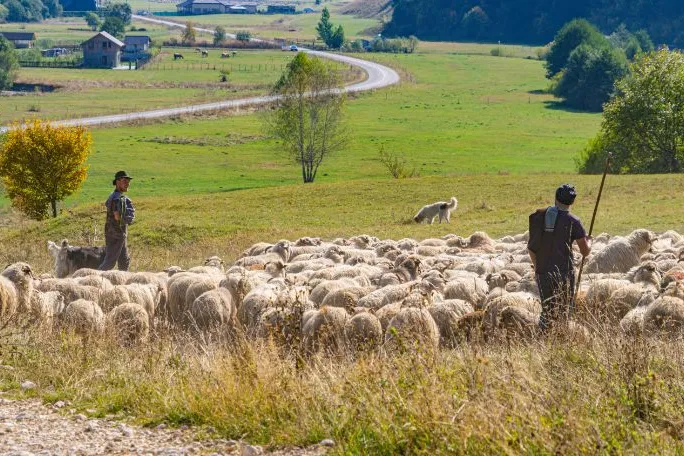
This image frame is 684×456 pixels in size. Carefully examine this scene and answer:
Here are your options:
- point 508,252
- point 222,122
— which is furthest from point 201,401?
point 222,122

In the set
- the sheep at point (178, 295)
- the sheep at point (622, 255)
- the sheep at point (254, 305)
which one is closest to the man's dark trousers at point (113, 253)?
the sheep at point (178, 295)

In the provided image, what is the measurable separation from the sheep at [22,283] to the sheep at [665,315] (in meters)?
9.40

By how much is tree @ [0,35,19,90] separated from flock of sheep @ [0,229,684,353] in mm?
119103

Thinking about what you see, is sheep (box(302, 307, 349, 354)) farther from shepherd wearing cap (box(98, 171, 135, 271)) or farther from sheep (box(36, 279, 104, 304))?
shepherd wearing cap (box(98, 171, 135, 271))

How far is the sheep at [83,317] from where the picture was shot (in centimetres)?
1392

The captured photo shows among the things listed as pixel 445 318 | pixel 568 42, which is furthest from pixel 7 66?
pixel 445 318

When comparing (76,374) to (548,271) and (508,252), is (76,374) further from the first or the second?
(508,252)

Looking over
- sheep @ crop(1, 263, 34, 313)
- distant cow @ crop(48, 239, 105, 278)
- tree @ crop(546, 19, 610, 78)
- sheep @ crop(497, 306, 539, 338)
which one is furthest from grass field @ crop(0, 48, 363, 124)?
sheep @ crop(497, 306, 539, 338)

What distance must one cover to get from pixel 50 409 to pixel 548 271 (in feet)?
20.5

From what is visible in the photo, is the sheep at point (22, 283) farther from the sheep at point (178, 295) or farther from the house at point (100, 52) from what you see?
the house at point (100, 52)

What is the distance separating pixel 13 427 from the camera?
9.09 m

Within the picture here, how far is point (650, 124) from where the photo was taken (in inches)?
2395

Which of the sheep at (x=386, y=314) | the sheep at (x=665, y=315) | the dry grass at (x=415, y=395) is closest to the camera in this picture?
the dry grass at (x=415, y=395)

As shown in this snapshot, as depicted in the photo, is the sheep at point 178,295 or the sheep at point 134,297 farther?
the sheep at point 178,295
